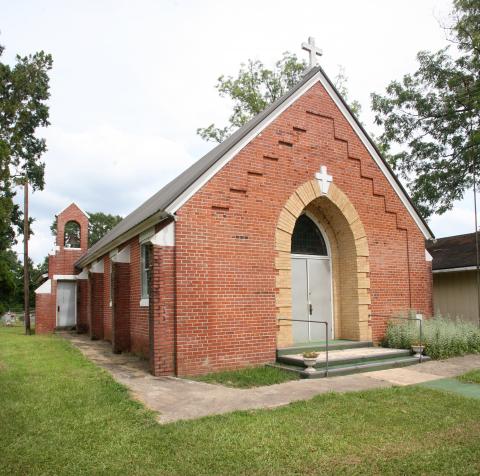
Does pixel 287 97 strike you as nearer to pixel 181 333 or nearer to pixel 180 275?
pixel 180 275

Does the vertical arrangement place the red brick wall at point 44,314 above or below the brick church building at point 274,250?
below

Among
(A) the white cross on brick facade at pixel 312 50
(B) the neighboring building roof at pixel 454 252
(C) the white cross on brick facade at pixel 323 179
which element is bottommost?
(B) the neighboring building roof at pixel 454 252

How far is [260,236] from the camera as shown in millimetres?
11023

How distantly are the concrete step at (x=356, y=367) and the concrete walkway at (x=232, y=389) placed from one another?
17 cm

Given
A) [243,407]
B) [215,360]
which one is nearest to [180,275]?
[215,360]

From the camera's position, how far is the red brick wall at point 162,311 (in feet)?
30.9

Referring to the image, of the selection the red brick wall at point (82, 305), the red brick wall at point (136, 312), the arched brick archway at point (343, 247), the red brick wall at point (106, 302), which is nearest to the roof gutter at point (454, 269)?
the arched brick archway at point (343, 247)

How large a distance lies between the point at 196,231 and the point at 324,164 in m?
4.41

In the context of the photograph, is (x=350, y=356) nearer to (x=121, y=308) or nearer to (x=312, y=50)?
(x=121, y=308)

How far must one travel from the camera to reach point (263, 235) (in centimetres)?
1108

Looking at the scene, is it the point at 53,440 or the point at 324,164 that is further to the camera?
the point at 324,164

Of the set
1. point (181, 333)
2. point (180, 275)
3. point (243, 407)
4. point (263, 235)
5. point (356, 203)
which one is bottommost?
point (243, 407)

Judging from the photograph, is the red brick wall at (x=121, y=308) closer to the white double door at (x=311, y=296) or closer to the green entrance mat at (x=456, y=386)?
the white double door at (x=311, y=296)

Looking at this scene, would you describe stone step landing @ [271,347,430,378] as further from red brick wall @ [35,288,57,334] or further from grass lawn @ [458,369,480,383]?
red brick wall @ [35,288,57,334]
